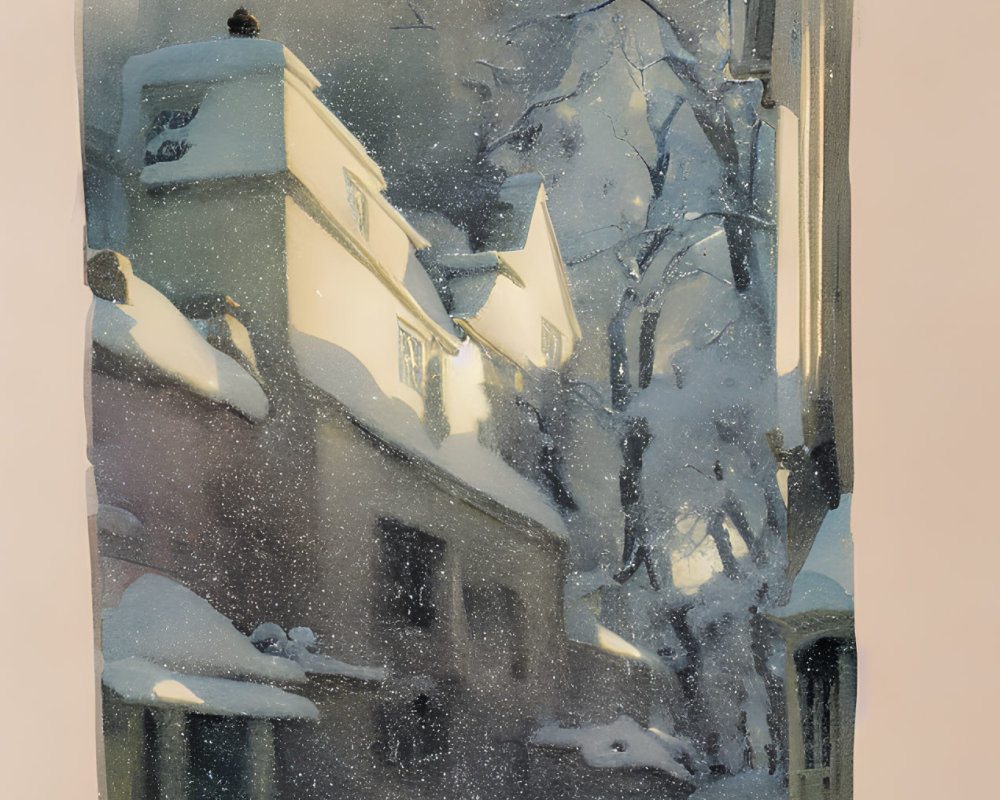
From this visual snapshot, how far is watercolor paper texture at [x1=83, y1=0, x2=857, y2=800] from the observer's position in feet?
4.65

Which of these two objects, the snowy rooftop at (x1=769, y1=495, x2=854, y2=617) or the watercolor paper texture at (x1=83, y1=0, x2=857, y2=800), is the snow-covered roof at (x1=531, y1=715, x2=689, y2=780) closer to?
the watercolor paper texture at (x1=83, y1=0, x2=857, y2=800)

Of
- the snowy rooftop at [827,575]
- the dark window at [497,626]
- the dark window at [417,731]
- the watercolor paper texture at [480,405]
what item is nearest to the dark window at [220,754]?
the watercolor paper texture at [480,405]

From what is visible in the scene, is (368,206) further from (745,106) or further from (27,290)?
(27,290)

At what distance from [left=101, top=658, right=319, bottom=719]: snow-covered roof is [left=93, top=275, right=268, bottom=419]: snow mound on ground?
43 cm

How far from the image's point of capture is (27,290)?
1777 mm

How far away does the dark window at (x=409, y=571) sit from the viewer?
149cm

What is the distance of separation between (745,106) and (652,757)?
98 centimetres

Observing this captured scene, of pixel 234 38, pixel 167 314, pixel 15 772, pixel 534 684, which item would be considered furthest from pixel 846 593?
pixel 15 772

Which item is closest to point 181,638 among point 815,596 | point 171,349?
point 171,349

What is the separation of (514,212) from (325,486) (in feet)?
1.71

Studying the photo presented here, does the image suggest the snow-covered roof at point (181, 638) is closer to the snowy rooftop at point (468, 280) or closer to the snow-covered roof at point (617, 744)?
the snow-covered roof at point (617, 744)

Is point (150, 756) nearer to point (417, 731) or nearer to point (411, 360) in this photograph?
point (417, 731)

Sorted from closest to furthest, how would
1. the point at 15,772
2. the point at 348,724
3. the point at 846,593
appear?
1. the point at 846,593
2. the point at 348,724
3. the point at 15,772

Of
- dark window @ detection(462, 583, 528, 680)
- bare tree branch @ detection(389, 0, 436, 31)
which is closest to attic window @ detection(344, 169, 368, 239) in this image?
bare tree branch @ detection(389, 0, 436, 31)
